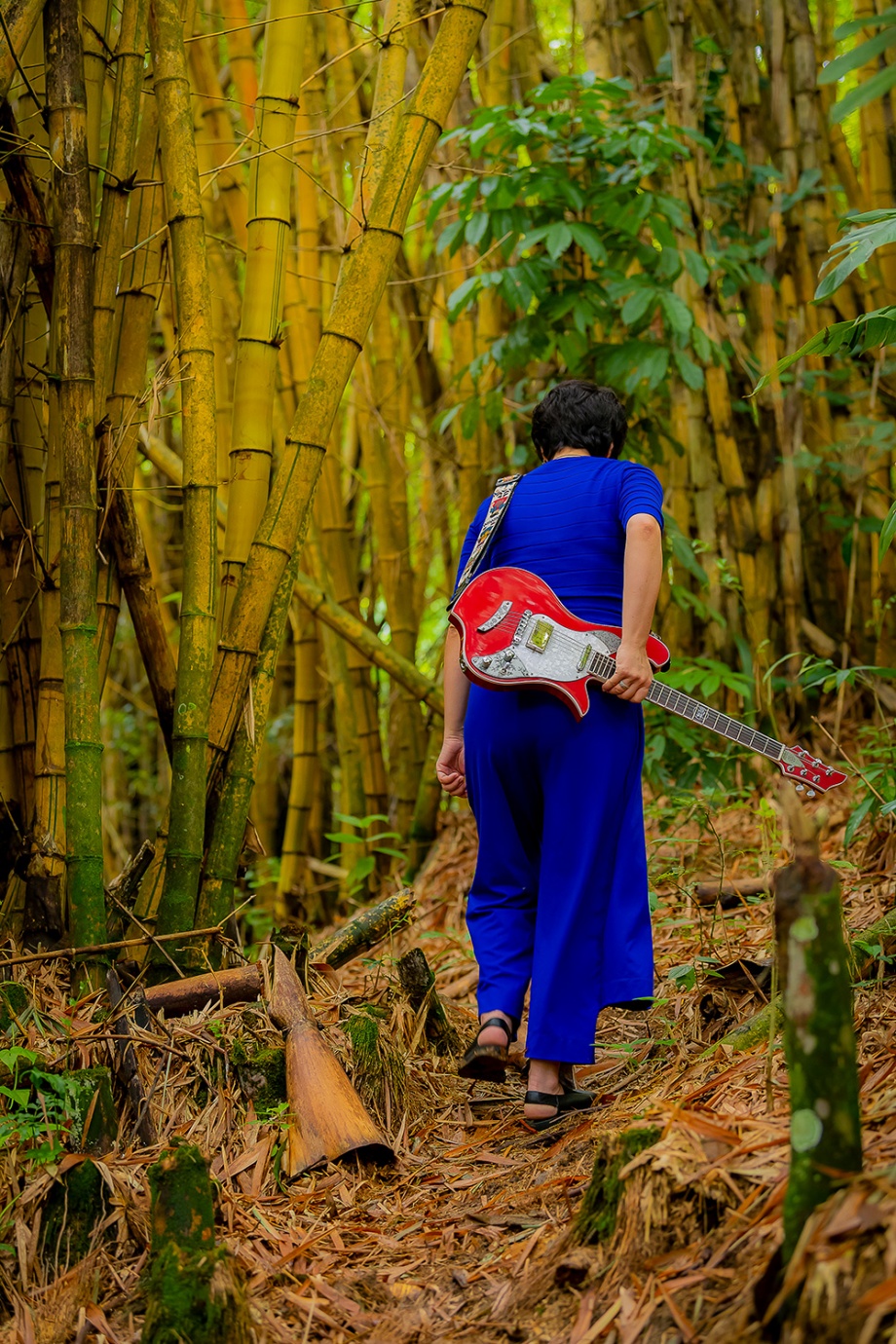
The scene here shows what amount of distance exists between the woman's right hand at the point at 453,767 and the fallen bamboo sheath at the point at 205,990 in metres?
0.55

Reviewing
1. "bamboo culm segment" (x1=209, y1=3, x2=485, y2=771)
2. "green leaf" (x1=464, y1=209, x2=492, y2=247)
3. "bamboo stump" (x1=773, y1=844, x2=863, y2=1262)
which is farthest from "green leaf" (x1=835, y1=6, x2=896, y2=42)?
"green leaf" (x1=464, y1=209, x2=492, y2=247)

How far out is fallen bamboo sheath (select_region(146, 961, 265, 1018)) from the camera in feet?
7.04

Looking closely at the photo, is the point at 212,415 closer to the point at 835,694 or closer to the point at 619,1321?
the point at 619,1321

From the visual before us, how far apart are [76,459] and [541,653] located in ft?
3.12

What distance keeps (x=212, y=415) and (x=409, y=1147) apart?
147cm

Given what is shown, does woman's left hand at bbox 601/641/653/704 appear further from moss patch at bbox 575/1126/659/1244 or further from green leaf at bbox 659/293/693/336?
green leaf at bbox 659/293/693/336

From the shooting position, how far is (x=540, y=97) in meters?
3.55

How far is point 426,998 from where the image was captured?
2520 millimetres

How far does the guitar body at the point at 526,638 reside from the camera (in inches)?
85.0

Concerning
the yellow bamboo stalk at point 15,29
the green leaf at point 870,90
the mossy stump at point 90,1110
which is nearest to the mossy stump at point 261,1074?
the mossy stump at point 90,1110

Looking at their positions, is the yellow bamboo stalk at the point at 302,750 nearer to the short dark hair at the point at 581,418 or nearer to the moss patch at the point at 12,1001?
the short dark hair at the point at 581,418

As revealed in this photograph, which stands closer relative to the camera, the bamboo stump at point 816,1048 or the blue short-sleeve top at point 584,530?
the bamboo stump at point 816,1048

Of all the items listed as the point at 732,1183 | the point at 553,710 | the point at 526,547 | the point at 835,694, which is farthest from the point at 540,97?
the point at 732,1183

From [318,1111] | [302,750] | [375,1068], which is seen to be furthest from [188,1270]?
[302,750]
